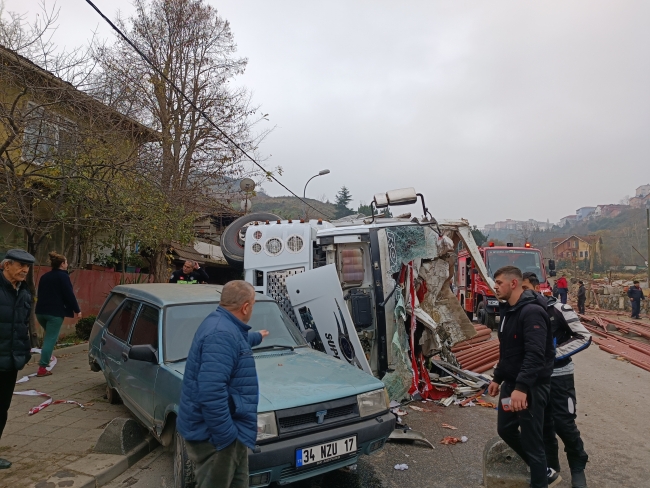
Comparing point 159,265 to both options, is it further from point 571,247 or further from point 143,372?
point 571,247

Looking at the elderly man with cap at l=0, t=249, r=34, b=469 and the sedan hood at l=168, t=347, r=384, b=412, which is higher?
the elderly man with cap at l=0, t=249, r=34, b=469

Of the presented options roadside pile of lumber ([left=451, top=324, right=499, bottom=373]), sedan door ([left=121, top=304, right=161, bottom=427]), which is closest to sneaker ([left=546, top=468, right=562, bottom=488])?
sedan door ([left=121, top=304, right=161, bottom=427])

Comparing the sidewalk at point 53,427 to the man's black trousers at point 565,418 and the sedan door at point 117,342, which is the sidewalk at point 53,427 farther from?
the man's black trousers at point 565,418

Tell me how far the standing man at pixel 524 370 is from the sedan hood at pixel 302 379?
1045 mm

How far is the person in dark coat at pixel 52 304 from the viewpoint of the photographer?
6949 millimetres

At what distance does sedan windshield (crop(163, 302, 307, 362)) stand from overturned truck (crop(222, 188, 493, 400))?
0.24 metres

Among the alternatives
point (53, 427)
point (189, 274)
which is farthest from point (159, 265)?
point (53, 427)

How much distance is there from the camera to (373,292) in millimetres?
6289

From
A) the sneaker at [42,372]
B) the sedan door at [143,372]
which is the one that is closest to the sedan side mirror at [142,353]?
the sedan door at [143,372]

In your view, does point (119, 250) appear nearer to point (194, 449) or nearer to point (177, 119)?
point (177, 119)

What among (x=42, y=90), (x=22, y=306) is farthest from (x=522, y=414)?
(x=42, y=90)

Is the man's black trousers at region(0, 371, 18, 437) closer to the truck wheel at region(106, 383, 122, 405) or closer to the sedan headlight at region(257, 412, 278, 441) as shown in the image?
the truck wheel at region(106, 383, 122, 405)

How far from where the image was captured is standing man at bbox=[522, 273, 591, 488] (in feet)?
12.3

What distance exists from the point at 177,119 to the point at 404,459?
13.2 metres
